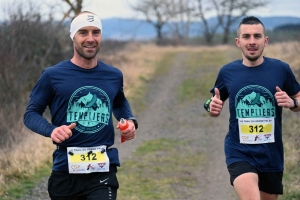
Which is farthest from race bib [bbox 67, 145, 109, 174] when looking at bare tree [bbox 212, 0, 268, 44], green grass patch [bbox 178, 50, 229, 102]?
bare tree [bbox 212, 0, 268, 44]

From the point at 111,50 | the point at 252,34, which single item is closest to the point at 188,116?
the point at 252,34

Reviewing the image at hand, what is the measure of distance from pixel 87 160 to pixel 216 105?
1.18m

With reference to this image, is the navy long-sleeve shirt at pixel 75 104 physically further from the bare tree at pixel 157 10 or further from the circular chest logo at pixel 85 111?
the bare tree at pixel 157 10

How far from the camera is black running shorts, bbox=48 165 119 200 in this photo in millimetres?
4020

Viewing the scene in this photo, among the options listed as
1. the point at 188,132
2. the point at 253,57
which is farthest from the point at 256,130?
the point at 188,132

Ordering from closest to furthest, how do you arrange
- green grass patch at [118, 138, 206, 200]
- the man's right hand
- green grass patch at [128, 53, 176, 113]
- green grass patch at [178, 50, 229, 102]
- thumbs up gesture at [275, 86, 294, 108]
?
1. the man's right hand
2. thumbs up gesture at [275, 86, 294, 108]
3. green grass patch at [118, 138, 206, 200]
4. green grass patch at [128, 53, 176, 113]
5. green grass patch at [178, 50, 229, 102]

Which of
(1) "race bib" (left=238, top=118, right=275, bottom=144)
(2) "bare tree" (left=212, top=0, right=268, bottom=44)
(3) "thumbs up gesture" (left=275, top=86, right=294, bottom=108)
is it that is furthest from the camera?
(2) "bare tree" (left=212, top=0, right=268, bottom=44)

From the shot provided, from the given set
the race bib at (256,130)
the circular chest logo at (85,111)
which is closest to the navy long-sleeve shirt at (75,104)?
the circular chest logo at (85,111)

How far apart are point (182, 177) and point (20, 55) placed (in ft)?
18.3

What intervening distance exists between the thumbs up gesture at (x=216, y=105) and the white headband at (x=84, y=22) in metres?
1.10

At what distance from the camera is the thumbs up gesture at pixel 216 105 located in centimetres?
458

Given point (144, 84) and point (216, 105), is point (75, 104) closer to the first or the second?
point (216, 105)

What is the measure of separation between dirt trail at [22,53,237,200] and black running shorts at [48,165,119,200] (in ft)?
10.8

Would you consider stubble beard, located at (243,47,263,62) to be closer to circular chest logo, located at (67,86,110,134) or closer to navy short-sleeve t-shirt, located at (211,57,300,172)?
navy short-sleeve t-shirt, located at (211,57,300,172)
